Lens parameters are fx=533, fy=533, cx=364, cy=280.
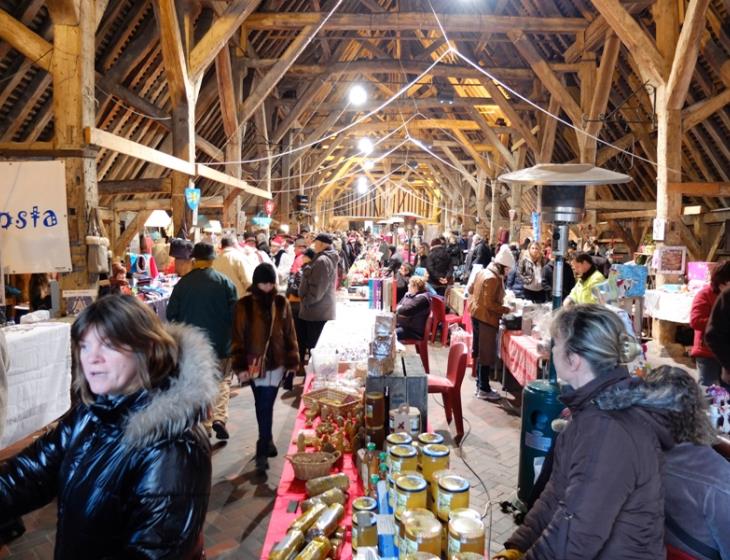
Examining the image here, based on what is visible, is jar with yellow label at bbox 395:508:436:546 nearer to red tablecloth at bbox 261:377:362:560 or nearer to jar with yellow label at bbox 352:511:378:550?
jar with yellow label at bbox 352:511:378:550

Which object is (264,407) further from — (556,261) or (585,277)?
(585,277)

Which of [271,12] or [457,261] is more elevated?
[271,12]

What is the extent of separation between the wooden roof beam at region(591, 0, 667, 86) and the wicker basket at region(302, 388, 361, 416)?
6.59 m

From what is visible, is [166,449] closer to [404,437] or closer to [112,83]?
[404,437]

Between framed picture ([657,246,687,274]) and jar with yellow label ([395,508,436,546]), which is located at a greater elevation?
framed picture ([657,246,687,274])

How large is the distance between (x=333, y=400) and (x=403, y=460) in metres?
1.30

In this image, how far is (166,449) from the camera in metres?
1.30

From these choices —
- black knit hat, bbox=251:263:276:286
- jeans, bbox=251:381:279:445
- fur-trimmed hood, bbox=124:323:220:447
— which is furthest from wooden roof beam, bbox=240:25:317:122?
fur-trimmed hood, bbox=124:323:220:447

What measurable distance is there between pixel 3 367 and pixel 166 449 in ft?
7.86

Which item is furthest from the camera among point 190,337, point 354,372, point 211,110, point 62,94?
A: point 211,110

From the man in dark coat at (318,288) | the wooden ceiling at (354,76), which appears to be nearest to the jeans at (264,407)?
the man in dark coat at (318,288)

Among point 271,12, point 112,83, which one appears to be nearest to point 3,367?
point 112,83

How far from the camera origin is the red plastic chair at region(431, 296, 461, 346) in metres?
7.97

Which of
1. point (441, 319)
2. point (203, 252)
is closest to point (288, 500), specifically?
point (203, 252)
